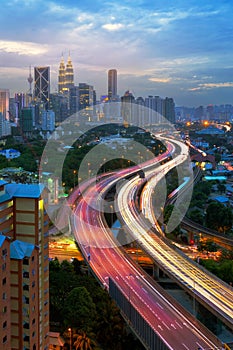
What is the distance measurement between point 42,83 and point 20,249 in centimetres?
3252

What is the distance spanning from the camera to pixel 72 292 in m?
3.88

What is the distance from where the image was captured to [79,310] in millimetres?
3717

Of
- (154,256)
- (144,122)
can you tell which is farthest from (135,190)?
(144,122)

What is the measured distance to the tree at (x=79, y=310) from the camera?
3686mm

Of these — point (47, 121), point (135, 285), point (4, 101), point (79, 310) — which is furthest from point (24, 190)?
point (4, 101)

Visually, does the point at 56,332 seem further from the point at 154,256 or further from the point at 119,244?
the point at 119,244

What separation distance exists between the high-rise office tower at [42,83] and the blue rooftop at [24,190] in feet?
97.8

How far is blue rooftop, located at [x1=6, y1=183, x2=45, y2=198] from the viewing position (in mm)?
3018

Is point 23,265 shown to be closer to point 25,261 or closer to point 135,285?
point 25,261

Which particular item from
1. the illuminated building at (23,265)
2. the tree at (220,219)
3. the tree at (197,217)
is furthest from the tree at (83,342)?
the tree at (197,217)

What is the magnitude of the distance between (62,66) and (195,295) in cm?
3226

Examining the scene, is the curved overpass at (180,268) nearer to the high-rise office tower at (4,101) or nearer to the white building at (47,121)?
the white building at (47,121)

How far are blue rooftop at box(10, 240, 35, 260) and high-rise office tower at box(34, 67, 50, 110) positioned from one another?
Result: 98.5ft

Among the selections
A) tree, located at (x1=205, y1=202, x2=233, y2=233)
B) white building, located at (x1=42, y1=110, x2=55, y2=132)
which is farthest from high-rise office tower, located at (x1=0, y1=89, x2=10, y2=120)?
tree, located at (x1=205, y1=202, x2=233, y2=233)
